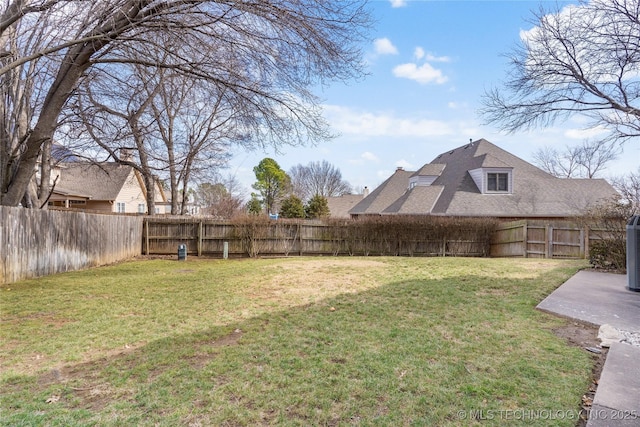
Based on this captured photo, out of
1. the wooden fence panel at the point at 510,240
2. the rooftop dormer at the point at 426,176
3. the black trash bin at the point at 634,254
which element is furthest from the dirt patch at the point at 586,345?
the rooftop dormer at the point at 426,176

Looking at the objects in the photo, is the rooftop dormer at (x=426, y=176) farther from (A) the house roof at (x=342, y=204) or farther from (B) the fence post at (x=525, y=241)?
(A) the house roof at (x=342, y=204)

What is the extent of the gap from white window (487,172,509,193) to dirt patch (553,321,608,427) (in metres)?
15.4

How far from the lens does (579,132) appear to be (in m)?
12.4

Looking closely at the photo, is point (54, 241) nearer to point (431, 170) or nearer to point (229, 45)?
point (229, 45)

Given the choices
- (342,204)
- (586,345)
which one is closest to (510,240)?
(586,345)

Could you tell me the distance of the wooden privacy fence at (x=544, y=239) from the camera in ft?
39.5

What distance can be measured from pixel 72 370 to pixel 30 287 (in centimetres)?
490

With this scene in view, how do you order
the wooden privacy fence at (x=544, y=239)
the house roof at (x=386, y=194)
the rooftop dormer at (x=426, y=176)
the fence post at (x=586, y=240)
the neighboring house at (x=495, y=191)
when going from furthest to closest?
the house roof at (x=386, y=194), the rooftop dormer at (x=426, y=176), the neighboring house at (x=495, y=191), the wooden privacy fence at (x=544, y=239), the fence post at (x=586, y=240)

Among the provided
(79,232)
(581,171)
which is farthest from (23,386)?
(581,171)

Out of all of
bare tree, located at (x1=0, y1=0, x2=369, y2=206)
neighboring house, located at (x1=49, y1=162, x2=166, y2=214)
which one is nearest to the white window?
bare tree, located at (x1=0, y1=0, x2=369, y2=206)

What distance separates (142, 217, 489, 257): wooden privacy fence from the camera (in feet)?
47.0

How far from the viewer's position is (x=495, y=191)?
717 inches

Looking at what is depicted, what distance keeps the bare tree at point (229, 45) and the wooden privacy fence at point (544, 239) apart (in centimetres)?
1069

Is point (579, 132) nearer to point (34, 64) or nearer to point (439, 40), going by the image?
point (439, 40)
